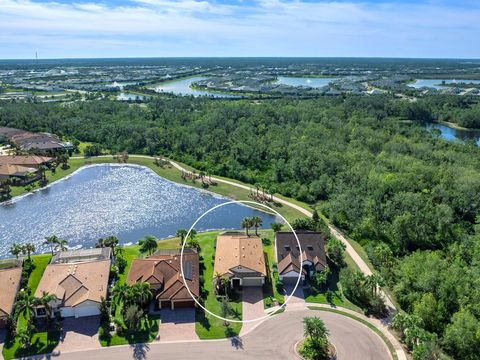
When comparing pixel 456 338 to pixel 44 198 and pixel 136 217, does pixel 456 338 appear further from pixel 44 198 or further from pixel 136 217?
pixel 44 198

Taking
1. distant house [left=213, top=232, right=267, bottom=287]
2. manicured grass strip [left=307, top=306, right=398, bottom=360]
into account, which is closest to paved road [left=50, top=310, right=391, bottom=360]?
manicured grass strip [left=307, top=306, right=398, bottom=360]

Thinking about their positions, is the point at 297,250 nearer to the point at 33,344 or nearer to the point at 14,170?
the point at 33,344

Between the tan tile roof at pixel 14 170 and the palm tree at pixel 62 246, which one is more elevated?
the tan tile roof at pixel 14 170

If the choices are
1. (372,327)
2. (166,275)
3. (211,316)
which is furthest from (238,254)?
(372,327)

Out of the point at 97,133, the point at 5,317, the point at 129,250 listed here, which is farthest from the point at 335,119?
the point at 5,317

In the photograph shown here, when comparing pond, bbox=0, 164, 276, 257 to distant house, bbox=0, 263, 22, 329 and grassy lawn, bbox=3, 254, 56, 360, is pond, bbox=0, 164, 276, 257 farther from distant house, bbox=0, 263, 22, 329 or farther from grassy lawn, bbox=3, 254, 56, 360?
grassy lawn, bbox=3, 254, 56, 360

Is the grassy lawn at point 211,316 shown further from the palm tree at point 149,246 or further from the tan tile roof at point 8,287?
the tan tile roof at point 8,287

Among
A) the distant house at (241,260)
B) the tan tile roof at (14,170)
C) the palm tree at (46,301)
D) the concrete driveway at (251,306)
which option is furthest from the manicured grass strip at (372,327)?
the tan tile roof at (14,170)
